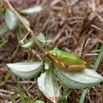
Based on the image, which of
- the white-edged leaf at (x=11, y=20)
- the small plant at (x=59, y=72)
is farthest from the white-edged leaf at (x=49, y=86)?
the white-edged leaf at (x=11, y=20)

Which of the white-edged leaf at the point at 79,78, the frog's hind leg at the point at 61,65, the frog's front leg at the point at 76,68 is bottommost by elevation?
the white-edged leaf at the point at 79,78

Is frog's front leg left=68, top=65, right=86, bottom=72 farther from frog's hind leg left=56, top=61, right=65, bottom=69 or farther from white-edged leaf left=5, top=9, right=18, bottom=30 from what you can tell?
white-edged leaf left=5, top=9, right=18, bottom=30

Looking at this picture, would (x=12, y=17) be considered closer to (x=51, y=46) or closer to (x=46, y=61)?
(x=51, y=46)

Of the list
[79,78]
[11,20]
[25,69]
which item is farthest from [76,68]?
[11,20]

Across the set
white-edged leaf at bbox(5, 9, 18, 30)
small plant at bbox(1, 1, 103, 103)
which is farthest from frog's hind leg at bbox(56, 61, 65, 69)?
white-edged leaf at bbox(5, 9, 18, 30)

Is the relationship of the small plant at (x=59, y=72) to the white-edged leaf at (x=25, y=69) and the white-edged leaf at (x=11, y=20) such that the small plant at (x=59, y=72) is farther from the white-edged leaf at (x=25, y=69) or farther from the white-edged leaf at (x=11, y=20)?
the white-edged leaf at (x=11, y=20)

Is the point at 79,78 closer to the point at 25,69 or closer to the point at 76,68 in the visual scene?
the point at 76,68
